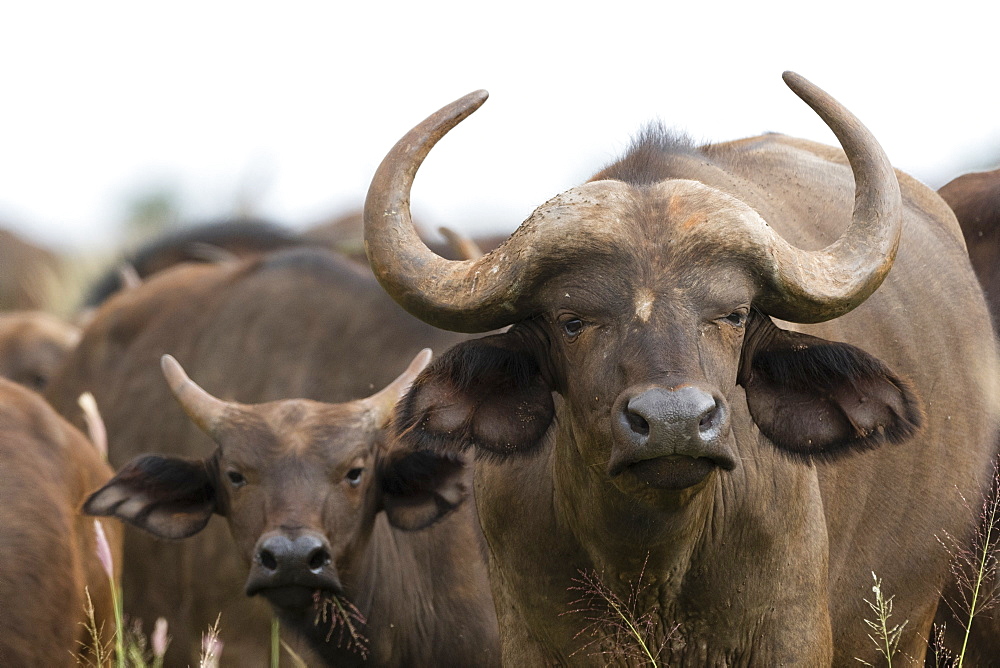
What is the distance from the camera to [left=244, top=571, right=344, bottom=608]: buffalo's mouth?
5430 millimetres

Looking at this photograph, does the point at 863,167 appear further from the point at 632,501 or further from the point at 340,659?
the point at 340,659

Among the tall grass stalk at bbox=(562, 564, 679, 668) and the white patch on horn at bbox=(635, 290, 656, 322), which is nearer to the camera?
the white patch on horn at bbox=(635, 290, 656, 322)

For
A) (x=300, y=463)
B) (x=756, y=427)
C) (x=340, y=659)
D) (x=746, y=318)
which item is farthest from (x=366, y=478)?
(x=746, y=318)

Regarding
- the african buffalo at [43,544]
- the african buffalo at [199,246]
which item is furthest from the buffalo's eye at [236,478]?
the african buffalo at [199,246]

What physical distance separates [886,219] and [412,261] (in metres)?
1.48

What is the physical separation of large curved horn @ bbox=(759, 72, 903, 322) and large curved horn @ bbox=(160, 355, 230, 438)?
3.14 meters

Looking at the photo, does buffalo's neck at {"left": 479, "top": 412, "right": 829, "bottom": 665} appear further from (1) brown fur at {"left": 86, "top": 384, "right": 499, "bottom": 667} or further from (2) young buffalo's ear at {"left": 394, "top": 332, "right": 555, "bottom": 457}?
(1) brown fur at {"left": 86, "top": 384, "right": 499, "bottom": 667}

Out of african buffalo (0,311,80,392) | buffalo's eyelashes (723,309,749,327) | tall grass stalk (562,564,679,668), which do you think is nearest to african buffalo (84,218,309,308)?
african buffalo (0,311,80,392)

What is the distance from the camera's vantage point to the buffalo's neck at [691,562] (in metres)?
4.17

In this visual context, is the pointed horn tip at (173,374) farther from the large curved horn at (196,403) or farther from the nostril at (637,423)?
the nostril at (637,423)

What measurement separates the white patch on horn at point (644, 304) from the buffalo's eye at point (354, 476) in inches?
99.0

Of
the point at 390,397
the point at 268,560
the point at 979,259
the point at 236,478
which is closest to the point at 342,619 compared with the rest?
the point at 268,560

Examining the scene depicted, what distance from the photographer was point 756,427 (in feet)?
14.5

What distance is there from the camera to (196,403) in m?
6.31
